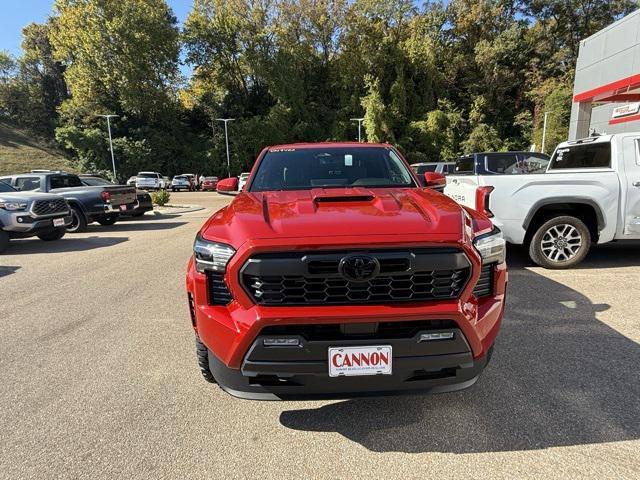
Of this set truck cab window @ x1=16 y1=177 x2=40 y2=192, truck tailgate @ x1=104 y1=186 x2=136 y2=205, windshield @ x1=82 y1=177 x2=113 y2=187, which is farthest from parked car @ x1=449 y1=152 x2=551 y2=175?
truck cab window @ x1=16 y1=177 x2=40 y2=192

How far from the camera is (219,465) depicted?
2.30 m

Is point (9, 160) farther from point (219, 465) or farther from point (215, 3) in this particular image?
point (219, 465)

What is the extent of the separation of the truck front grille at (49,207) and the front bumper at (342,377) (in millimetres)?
8902

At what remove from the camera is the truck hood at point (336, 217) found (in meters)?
2.26

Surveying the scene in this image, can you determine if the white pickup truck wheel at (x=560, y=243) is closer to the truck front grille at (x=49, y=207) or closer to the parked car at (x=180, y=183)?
the truck front grille at (x=49, y=207)

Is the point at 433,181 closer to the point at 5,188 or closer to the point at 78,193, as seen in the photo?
the point at 78,193

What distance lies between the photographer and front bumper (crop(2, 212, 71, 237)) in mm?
8734

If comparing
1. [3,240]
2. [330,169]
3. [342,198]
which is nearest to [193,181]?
[3,240]

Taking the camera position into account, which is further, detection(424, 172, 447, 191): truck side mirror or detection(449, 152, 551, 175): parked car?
detection(449, 152, 551, 175): parked car

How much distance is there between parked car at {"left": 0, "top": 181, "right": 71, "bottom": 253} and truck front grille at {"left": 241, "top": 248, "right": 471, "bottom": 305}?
888cm

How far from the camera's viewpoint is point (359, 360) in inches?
84.0

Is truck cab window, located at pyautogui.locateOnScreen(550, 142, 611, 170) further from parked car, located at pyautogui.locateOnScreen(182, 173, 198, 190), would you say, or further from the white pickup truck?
parked car, located at pyautogui.locateOnScreen(182, 173, 198, 190)

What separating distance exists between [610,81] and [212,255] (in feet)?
62.8

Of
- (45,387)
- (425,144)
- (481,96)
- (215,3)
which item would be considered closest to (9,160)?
(215,3)
